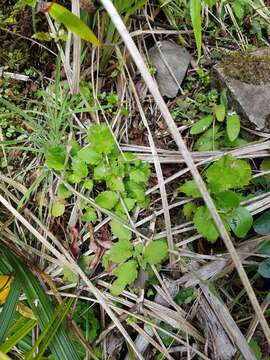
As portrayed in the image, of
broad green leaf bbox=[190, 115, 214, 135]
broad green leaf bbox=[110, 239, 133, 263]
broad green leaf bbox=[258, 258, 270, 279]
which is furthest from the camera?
broad green leaf bbox=[190, 115, 214, 135]

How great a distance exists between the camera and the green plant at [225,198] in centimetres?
128

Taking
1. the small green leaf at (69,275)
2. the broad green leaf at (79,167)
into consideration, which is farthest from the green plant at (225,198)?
the small green leaf at (69,275)

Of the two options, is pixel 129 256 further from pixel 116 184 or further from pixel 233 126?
pixel 233 126

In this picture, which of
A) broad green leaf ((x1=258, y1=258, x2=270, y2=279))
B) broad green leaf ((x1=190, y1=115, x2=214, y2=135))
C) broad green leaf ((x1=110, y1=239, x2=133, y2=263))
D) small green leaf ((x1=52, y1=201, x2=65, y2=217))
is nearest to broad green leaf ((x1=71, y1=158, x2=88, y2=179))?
small green leaf ((x1=52, y1=201, x2=65, y2=217))

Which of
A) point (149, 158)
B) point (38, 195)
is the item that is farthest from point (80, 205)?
point (149, 158)

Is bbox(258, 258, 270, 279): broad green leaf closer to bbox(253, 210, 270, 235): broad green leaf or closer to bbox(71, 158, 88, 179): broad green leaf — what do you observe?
bbox(253, 210, 270, 235): broad green leaf

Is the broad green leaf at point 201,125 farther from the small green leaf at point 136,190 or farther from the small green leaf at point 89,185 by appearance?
the small green leaf at point 89,185

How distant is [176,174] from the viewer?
140 centimetres

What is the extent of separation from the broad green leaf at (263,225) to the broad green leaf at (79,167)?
54 centimetres

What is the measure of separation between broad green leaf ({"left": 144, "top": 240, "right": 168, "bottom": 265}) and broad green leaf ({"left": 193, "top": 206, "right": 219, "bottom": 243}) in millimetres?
117

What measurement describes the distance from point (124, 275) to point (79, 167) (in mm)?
365

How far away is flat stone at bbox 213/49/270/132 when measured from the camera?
1411 millimetres

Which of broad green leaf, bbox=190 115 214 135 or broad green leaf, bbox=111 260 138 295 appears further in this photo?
broad green leaf, bbox=190 115 214 135

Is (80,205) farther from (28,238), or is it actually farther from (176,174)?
(176,174)
